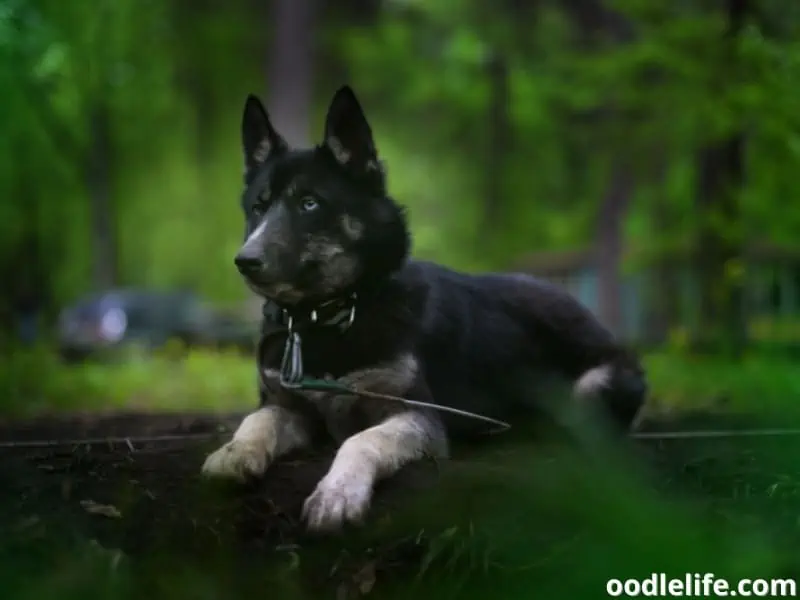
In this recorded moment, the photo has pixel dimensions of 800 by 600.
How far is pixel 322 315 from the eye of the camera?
1666 millimetres

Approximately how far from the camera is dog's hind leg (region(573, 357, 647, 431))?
1997 mm

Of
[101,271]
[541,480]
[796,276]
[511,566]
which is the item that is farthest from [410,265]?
[101,271]

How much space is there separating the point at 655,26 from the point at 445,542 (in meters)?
2.51

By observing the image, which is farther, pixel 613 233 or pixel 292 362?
pixel 613 233

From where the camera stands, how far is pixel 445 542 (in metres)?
1.33

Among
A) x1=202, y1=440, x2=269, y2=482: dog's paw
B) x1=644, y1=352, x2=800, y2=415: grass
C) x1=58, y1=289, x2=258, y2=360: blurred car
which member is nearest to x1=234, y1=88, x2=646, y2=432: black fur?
x1=202, y1=440, x2=269, y2=482: dog's paw

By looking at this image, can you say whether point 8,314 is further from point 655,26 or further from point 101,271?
point 655,26

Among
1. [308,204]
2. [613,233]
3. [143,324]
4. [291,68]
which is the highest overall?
[291,68]

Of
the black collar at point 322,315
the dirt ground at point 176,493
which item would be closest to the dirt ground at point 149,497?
the dirt ground at point 176,493

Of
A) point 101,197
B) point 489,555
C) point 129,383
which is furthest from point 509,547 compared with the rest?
point 101,197

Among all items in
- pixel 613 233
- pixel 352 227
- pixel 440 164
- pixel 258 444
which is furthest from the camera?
pixel 613 233

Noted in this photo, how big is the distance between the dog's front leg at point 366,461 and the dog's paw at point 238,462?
144 mm

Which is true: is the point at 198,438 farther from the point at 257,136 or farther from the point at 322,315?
the point at 257,136

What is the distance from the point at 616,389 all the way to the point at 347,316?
718mm
